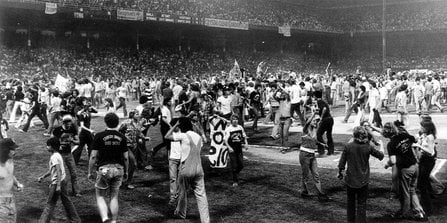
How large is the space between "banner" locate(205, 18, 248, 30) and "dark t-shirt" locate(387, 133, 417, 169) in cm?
3130

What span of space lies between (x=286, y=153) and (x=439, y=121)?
790cm

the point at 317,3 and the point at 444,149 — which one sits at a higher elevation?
the point at 317,3

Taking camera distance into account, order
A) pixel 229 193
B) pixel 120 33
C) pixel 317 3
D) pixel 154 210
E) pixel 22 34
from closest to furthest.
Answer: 1. pixel 154 210
2. pixel 229 193
3. pixel 22 34
4. pixel 120 33
5. pixel 317 3

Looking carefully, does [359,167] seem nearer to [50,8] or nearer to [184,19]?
[50,8]

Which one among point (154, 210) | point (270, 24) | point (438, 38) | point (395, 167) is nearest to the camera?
point (395, 167)

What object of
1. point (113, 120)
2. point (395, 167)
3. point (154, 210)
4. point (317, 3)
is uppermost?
point (317, 3)

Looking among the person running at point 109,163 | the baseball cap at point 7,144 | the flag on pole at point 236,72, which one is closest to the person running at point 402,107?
the person running at point 109,163

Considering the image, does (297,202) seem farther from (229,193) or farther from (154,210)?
(154,210)

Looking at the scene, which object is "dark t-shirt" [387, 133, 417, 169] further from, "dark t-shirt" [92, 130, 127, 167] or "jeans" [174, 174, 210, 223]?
"dark t-shirt" [92, 130, 127, 167]

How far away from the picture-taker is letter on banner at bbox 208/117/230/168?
10.4 m

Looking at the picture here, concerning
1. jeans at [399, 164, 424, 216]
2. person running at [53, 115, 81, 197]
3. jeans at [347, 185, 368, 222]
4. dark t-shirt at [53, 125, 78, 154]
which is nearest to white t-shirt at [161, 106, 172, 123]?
person running at [53, 115, 81, 197]

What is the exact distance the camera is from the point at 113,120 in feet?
23.2

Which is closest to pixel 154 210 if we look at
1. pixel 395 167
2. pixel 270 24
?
pixel 395 167

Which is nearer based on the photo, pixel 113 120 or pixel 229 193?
pixel 113 120
